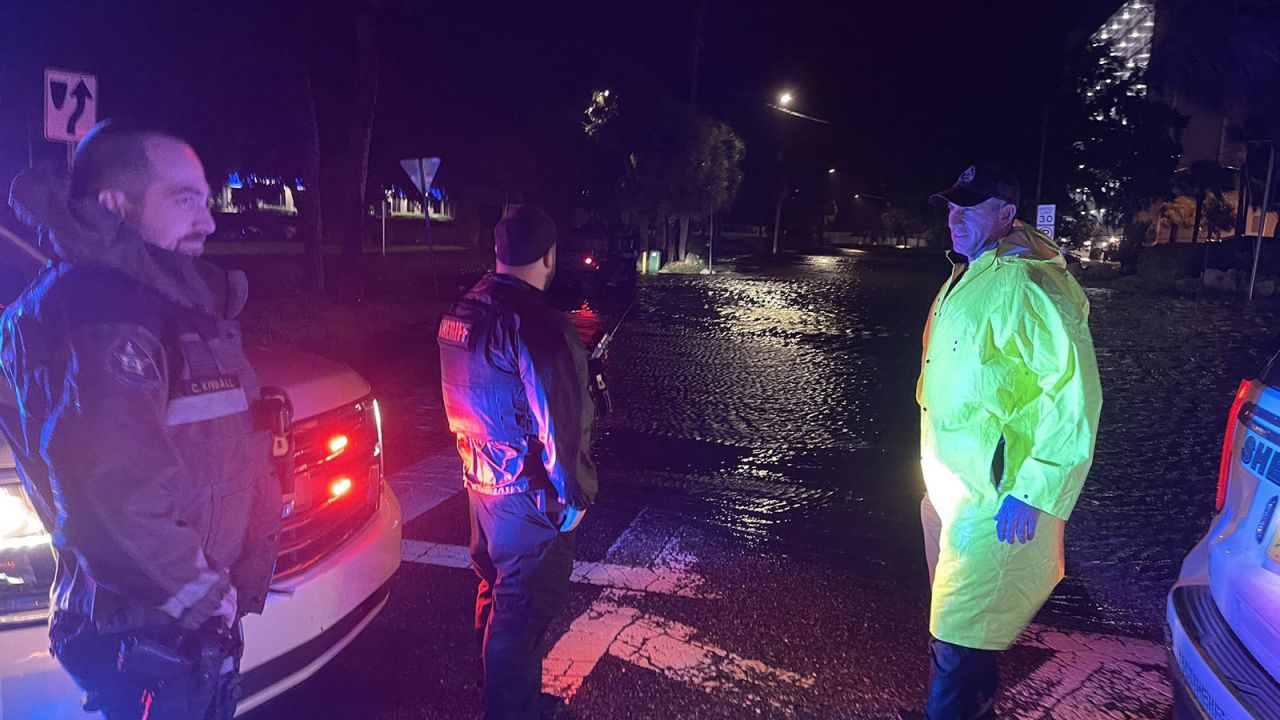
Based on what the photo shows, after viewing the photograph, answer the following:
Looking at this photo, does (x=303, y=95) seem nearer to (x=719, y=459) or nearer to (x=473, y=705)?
(x=719, y=459)

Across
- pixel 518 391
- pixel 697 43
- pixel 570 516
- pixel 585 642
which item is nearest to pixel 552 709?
pixel 585 642

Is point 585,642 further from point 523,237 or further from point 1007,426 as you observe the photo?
point 1007,426

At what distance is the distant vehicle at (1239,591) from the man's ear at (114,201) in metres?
2.86

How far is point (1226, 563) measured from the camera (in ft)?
7.70

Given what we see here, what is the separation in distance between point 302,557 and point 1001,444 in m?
2.19

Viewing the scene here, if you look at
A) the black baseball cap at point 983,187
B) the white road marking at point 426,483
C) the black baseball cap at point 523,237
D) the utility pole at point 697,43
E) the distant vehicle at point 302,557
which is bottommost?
the white road marking at point 426,483

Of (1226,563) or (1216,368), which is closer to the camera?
(1226,563)

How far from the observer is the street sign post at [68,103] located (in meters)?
6.50

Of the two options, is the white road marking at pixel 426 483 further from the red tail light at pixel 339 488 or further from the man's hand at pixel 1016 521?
the man's hand at pixel 1016 521

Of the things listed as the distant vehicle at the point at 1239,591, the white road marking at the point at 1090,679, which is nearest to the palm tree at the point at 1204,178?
the white road marking at the point at 1090,679

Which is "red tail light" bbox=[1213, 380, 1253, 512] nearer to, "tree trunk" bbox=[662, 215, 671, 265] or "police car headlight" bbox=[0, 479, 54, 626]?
"police car headlight" bbox=[0, 479, 54, 626]

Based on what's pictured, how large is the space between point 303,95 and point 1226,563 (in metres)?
14.2

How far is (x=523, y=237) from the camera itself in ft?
8.61

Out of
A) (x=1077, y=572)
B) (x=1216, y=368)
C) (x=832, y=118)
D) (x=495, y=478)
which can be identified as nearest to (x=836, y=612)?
(x=1077, y=572)
